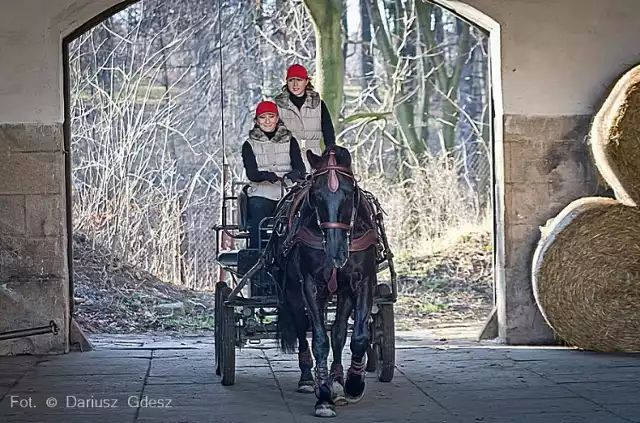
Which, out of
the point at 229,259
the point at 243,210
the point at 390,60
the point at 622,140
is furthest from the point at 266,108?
the point at 390,60

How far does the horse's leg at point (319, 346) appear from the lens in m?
6.43

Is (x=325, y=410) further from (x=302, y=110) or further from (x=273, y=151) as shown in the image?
(x=302, y=110)

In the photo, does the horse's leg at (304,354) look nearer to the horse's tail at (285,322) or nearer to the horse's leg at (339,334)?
the horse's tail at (285,322)

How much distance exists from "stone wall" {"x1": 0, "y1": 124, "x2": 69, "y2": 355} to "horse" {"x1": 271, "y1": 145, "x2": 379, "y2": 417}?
103 inches

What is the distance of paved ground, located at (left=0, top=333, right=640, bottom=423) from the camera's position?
646cm

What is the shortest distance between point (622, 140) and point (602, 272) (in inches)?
39.8

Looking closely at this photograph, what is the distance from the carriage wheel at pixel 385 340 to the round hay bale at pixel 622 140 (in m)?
2.10

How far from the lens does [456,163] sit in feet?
52.8

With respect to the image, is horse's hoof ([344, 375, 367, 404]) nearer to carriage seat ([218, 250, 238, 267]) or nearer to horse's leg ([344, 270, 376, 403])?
horse's leg ([344, 270, 376, 403])

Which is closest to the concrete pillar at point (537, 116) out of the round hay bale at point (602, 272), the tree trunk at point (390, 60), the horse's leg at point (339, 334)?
the round hay bale at point (602, 272)

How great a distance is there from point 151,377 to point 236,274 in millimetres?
874

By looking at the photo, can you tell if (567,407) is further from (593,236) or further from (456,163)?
(456,163)

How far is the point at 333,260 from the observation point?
621cm

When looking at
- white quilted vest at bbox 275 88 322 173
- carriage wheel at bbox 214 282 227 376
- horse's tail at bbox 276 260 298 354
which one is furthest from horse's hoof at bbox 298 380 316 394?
white quilted vest at bbox 275 88 322 173
